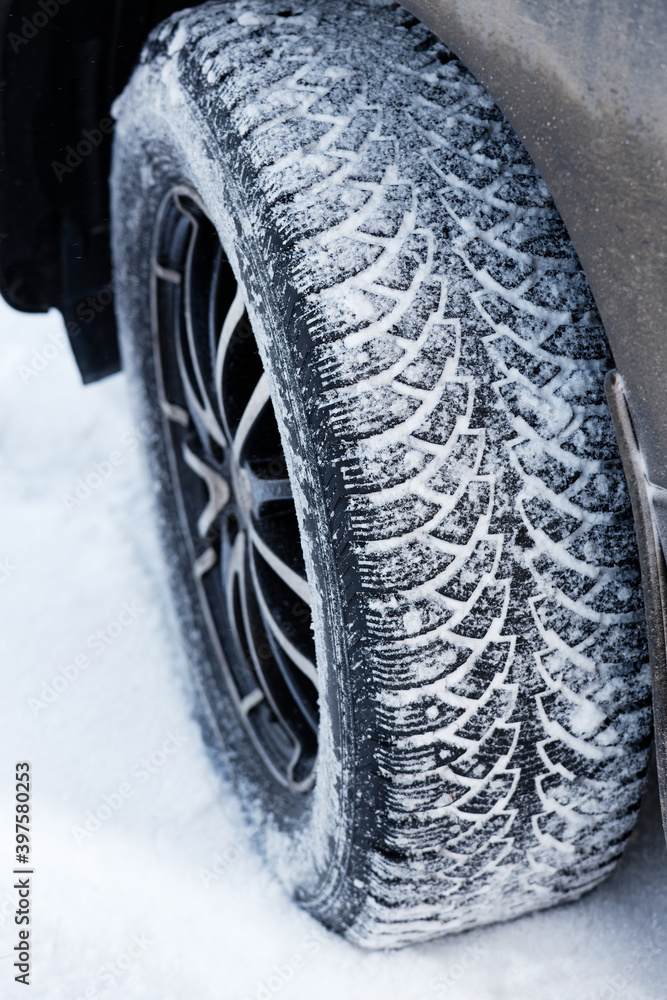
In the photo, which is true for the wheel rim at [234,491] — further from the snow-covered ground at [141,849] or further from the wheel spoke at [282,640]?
the snow-covered ground at [141,849]

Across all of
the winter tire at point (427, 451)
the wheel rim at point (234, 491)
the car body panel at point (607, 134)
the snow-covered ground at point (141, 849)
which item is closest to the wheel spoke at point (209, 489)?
the wheel rim at point (234, 491)

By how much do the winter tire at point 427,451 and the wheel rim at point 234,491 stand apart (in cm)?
26

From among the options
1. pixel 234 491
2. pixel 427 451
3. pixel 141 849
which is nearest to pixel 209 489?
pixel 234 491

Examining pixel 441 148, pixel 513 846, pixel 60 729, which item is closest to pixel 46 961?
pixel 60 729

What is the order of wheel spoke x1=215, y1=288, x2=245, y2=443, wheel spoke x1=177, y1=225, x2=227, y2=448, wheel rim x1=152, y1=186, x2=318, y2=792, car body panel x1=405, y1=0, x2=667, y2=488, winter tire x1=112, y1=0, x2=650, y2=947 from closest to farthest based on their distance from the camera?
car body panel x1=405, y1=0, x2=667, y2=488 < winter tire x1=112, y1=0, x2=650, y2=947 < wheel spoke x1=215, y1=288, x2=245, y2=443 < wheel rim x1=152, y1=186, x2=318, y2=792 < wheel spoke x1=177, y1=225, x2=227, y2=448

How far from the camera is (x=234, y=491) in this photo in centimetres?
163

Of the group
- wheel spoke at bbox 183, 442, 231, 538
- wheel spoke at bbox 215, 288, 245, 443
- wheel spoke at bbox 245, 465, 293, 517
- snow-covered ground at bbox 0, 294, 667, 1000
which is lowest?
snow-covered ground at bbox 0, 294, 667, 1000

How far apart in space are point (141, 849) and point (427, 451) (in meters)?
1.06

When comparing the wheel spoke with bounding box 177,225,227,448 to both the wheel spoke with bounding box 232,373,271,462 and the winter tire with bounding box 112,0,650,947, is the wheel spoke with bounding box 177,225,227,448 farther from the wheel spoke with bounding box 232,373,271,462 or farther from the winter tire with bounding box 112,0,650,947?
the winter tire with bounding box 112,0,650,947

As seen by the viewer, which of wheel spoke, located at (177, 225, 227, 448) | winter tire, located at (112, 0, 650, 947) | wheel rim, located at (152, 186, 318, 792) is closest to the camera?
winter tire, located at (112, 0, 650, 947)

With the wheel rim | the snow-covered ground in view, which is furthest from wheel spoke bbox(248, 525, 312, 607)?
the snow-covered ground

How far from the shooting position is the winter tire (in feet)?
3.18

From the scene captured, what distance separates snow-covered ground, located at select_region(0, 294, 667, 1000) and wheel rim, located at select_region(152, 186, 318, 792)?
A: 0.64 ft

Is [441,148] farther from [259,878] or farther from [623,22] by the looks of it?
[259,878]
